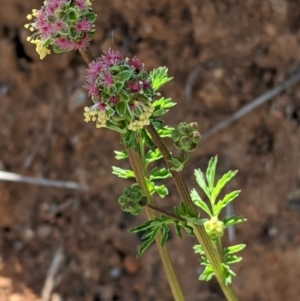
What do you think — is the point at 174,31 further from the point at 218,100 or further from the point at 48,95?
the point at 48,95

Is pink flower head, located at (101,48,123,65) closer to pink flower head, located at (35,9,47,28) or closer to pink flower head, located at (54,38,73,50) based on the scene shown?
pink flower head, located at (54,38,73,50)

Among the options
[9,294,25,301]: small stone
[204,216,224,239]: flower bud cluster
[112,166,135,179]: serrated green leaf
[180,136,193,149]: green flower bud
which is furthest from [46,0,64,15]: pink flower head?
[9,294,25,301]: small stone

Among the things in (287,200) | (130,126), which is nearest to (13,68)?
(287,200)

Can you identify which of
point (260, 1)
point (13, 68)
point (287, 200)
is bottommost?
point (287, 200)

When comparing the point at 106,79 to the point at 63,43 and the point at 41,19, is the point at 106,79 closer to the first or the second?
the point at 63,43

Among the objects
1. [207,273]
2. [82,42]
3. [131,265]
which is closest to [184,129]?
[82,42]

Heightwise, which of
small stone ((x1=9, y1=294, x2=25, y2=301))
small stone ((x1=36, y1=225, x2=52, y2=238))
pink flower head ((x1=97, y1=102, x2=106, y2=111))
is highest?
small stone ((x1=36, y1=225, x2=52, y2=238))
